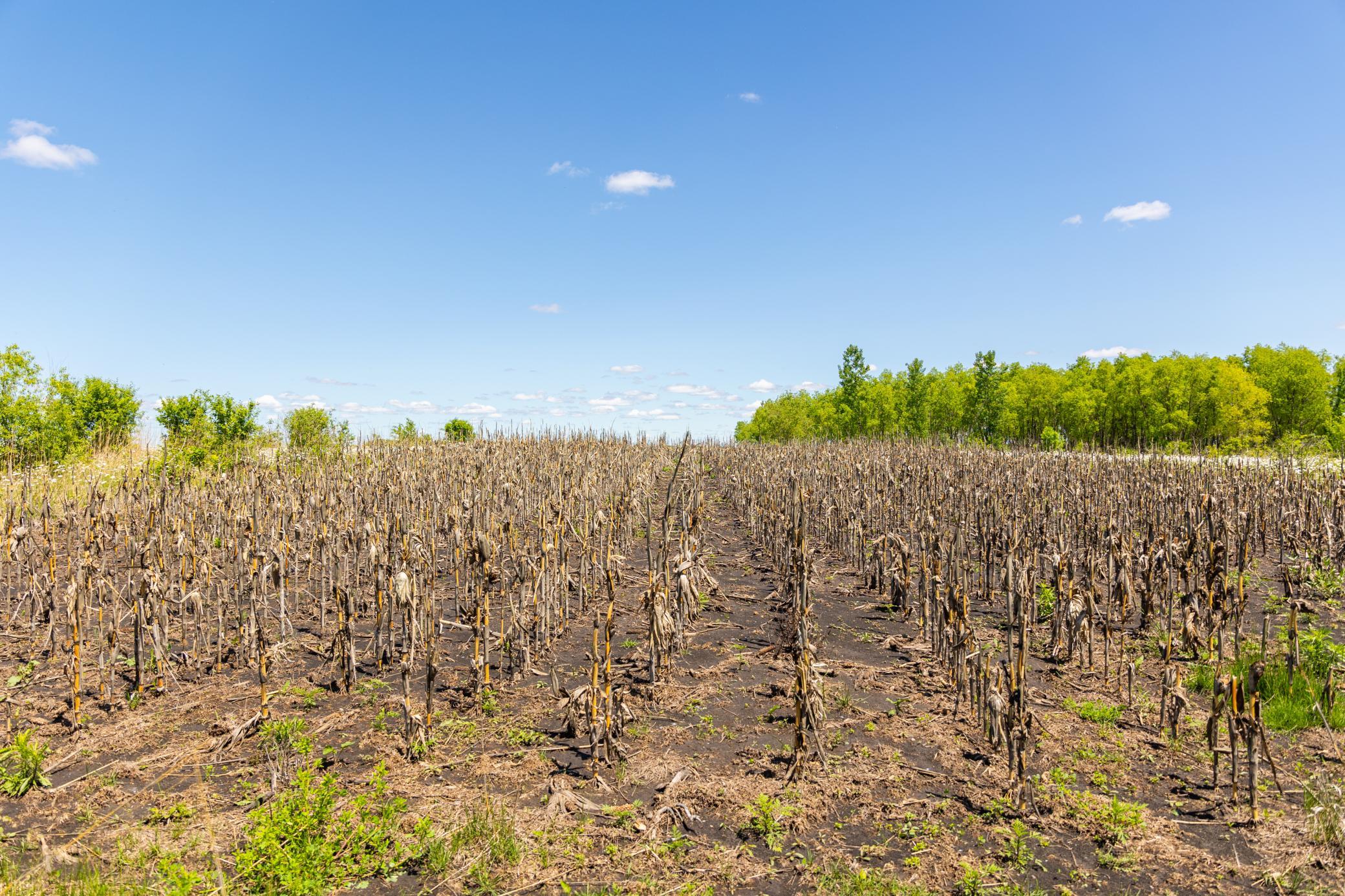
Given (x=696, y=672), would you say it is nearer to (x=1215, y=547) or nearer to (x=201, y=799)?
(x=201, y=799)

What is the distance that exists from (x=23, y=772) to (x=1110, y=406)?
72545 millimetres

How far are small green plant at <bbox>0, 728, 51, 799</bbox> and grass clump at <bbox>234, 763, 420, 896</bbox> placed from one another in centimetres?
214

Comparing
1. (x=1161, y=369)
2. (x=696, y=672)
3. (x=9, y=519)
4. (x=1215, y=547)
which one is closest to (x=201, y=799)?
(x=696, y=672)

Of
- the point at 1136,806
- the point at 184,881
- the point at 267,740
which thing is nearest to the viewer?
the point at 184,881

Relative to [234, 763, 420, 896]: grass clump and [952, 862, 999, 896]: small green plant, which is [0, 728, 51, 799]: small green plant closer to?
[234, 763, 420, 896]: grass clump

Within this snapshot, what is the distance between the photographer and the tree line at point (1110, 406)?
52188mm

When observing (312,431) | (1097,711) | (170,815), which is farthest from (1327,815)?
(312,431)

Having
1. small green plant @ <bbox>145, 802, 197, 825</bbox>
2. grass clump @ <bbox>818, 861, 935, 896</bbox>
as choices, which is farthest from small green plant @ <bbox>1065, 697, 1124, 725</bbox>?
small green plant @ <bbox>145, 802, 197, 825</bbox>

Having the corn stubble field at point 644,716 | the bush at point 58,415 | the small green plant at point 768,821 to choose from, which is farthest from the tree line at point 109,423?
the small green plant at point 768,821

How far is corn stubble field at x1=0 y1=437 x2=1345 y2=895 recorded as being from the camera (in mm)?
4301

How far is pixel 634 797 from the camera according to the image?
16.7 feet

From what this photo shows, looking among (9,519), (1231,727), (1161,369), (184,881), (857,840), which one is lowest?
(857,840)

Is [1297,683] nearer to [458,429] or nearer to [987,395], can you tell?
[458,429]

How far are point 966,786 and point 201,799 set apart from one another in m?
5.98
